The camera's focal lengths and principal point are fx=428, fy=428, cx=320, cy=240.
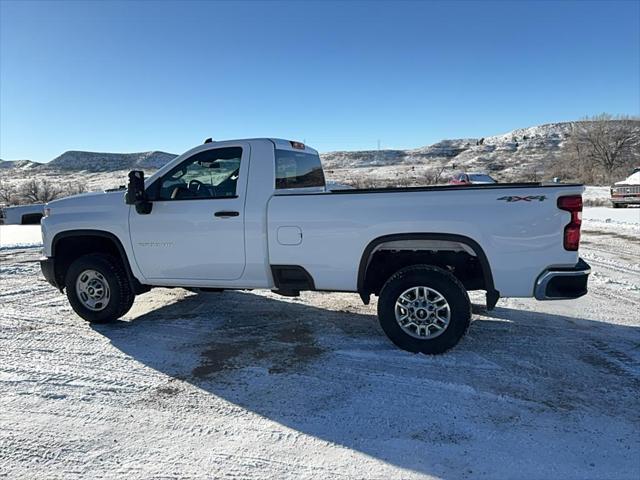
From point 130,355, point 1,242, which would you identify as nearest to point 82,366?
point 130,355

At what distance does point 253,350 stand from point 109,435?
5.20 ft

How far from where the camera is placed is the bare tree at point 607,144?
43.2 m

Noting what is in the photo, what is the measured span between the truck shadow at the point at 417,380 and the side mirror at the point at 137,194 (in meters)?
1.41

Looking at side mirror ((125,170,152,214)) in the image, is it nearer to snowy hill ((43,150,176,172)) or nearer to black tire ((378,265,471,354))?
black tire ((378,265,471,354))

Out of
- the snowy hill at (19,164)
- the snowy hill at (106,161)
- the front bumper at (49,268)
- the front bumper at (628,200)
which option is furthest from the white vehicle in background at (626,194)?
the snowy hill at (19,164)

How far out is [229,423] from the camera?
2990 millimetres

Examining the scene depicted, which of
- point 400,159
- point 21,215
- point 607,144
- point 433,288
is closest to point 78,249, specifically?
point 433,288

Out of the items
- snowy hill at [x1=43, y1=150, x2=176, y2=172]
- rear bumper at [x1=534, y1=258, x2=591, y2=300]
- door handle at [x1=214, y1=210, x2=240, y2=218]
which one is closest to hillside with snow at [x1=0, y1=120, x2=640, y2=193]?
snowy hill at [x1=43, y1=150, x2=176, y2=172]

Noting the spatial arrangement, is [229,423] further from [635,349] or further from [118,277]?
[635,349]

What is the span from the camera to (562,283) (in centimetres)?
361

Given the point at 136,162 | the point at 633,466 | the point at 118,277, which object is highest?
the point at 136,162

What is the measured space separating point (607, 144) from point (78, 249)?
169ft

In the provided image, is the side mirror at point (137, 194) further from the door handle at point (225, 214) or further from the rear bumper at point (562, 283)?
the rear bumper at point (562, 283)

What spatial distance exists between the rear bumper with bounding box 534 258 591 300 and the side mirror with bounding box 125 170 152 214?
12.9 ft
